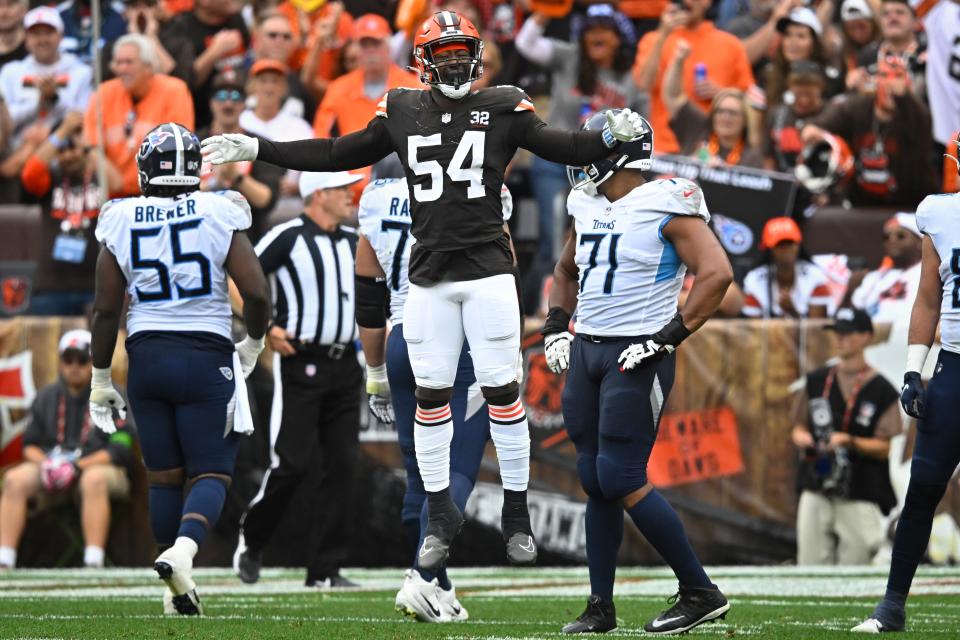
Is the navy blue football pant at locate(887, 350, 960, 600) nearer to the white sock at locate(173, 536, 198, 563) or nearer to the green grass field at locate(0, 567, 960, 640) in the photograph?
the green grass field at locate(0, 567, 960, 640)

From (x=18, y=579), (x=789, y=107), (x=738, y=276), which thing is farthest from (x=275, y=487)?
(x=789, y=107)

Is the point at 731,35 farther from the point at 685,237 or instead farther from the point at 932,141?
the point at 685,237

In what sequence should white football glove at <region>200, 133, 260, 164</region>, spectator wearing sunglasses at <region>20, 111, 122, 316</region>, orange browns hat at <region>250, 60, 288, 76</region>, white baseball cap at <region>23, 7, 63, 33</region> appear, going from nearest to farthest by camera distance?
white football glove at <region>200, 133, 260, 164</region>, spectator wearing sunglasses at <region>20, 111, 122, 316</region>, orange browns hat at <region>250, 60, 288, 76</region>, white baseball cap at <region>23, 7, 63, 33</region>

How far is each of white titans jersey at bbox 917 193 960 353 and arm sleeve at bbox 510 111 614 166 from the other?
1.27 meters

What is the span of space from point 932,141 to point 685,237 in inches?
252

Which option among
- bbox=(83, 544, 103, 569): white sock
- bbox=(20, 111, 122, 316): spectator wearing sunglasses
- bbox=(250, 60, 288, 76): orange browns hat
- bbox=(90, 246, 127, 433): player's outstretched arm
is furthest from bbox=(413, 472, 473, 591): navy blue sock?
bbox=(250, 60, 288, 76): orange browns hat

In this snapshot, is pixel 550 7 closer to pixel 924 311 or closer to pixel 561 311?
pixel 561 311

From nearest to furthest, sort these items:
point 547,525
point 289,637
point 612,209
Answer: point 289,637, point 612,209, point 547,525

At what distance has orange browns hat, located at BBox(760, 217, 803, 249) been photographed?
1102 cm

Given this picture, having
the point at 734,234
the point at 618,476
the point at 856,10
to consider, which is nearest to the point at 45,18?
the point at 734,234

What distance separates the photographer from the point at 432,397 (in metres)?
6.31

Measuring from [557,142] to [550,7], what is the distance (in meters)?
7.12

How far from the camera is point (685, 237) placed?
6.13 m

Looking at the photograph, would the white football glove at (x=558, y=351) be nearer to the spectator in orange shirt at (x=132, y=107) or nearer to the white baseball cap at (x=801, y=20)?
the spectator in orange shirt at (x=132, y=107)
